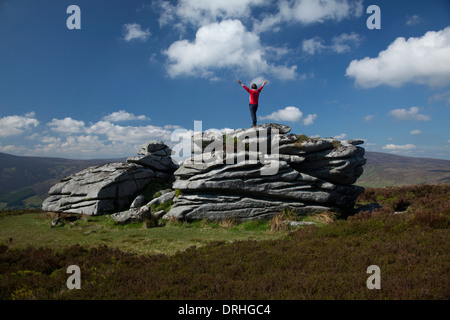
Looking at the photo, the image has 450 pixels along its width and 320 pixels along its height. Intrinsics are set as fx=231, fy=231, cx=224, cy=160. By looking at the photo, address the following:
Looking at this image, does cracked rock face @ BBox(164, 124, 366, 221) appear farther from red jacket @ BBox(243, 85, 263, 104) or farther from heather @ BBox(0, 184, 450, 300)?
heather @ BBox(0, 184, 450, 300)

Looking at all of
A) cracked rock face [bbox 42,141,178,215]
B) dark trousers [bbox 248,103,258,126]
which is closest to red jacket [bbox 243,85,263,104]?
dark trousers [bbox 248,103,258,126]

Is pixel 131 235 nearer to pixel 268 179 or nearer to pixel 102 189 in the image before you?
pixel 102 189

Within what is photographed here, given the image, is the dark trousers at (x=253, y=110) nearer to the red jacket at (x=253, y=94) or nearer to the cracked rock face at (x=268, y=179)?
the red jacket at (x=253, y=94)

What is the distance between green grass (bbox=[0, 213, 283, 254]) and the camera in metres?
14.2

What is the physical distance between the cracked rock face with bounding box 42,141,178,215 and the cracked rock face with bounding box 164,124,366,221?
8.00 m

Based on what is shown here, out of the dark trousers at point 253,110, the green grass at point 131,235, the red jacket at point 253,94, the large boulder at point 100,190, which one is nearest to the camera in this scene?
the green grass at point 131,235

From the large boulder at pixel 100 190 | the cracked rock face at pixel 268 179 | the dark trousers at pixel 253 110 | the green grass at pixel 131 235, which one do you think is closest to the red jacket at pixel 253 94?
the dark trousers at pixel 253 110

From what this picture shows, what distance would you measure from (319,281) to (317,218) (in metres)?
12.1

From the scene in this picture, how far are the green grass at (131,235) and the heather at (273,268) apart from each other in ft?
4.63

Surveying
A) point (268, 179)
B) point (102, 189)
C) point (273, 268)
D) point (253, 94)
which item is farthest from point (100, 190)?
point (273, 268)

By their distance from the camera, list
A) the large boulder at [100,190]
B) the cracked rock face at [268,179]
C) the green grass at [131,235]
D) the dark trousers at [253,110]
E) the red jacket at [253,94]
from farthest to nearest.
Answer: the large boulder at [100,190], the dark trousers at [253,110], the red jacket at [253,94], the cracked rock face at [268,179], the green grass at [131,235]

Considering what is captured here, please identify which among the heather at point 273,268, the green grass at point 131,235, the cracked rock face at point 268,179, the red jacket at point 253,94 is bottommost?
the green grass at point 131,235

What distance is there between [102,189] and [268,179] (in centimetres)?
1723

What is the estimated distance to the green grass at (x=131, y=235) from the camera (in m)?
14.2
